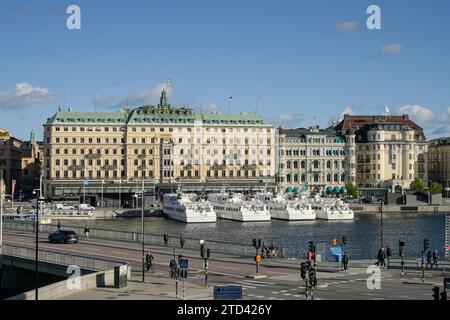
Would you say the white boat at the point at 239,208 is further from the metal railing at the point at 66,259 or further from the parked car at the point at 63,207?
the metal railing at the point at 66,259

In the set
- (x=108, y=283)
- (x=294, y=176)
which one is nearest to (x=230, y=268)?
(x=108, y=283)

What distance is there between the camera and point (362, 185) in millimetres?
183125

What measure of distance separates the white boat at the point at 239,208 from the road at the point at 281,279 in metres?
69.4

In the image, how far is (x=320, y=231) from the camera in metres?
109

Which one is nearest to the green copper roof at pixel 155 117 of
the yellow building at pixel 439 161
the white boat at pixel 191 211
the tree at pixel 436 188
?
the white boat at pixel 191 211

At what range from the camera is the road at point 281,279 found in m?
38.3

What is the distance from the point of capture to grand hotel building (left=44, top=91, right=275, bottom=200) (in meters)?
159

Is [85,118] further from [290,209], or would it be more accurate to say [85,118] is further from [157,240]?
[157,240]

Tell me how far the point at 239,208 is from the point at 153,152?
3649cm

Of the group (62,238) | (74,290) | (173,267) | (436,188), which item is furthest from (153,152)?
(74,290)

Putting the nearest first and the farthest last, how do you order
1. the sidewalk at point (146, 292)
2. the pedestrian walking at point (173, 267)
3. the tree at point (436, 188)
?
the sidewalk at point (146, 292) < the pedestrian walking at point (173, 267) < the tree at point (436, 188)

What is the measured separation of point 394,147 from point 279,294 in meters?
148
